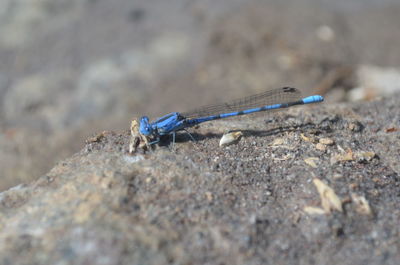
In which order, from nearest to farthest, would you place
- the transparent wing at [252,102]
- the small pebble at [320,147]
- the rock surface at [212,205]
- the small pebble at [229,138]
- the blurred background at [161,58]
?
the rock surface at [212,205], the small pebble at [320,147], the small pebble at [229,138], the transparent wing at [252,102], the blurred background at [161,58]

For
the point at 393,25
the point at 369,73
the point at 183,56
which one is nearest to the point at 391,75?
the point at 369,73

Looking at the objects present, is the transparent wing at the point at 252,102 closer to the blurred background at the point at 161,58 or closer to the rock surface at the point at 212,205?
the rock surface at the point at 212,205

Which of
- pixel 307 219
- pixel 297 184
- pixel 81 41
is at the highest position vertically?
pixel 81 41

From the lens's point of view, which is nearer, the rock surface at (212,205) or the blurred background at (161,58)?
the rock surface at (212,205)

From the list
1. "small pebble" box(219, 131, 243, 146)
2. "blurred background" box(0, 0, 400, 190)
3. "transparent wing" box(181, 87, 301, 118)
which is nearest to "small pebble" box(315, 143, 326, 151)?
"small pebble" box(219, 131, 243, 146)

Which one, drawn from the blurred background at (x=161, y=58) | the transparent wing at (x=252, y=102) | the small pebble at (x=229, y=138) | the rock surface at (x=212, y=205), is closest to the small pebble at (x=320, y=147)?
the rock surface at (x=212, y=205)

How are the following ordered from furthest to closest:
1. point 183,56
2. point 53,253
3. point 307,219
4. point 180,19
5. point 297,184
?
point 180,19
point 183,56
point 297,184
point 307,219
point 53,253

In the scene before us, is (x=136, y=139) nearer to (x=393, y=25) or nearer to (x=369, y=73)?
(x=369, y=73)
